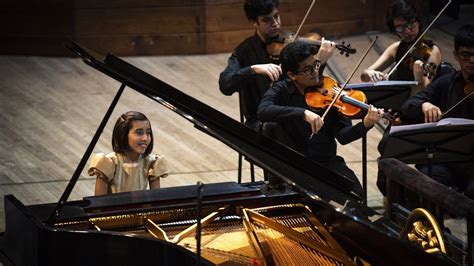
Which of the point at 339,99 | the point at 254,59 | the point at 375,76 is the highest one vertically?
the point at 254,59

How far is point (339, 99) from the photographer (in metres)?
5.05

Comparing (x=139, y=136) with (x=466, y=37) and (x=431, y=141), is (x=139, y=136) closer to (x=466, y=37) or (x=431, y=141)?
(x=431, y=141)

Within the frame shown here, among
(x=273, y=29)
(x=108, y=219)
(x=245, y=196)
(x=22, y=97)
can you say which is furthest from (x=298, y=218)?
(x=22, y=97)

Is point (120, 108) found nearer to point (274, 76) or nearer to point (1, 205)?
point (1, 205)

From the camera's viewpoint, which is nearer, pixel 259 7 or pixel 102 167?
pixel 102 167

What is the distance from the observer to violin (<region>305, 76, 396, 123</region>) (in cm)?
502

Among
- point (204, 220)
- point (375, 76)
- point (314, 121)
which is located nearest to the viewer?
point (204, 220)

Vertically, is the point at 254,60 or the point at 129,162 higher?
the point at 254,60

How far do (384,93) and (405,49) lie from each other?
62cm

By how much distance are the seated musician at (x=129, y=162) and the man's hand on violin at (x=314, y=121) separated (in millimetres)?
723

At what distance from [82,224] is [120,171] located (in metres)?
0.84

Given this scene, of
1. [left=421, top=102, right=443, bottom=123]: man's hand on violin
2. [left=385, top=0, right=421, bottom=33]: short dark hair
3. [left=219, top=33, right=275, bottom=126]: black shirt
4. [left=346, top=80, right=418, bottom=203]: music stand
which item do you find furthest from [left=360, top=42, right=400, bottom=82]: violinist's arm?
[left=421, top=102, right=443, bottom=123]: man's hand on violin

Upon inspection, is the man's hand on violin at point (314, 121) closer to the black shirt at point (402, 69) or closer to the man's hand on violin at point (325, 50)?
the man's hand on violin at point (325, 50)

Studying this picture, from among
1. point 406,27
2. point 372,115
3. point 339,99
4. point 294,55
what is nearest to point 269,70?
point 294,55
